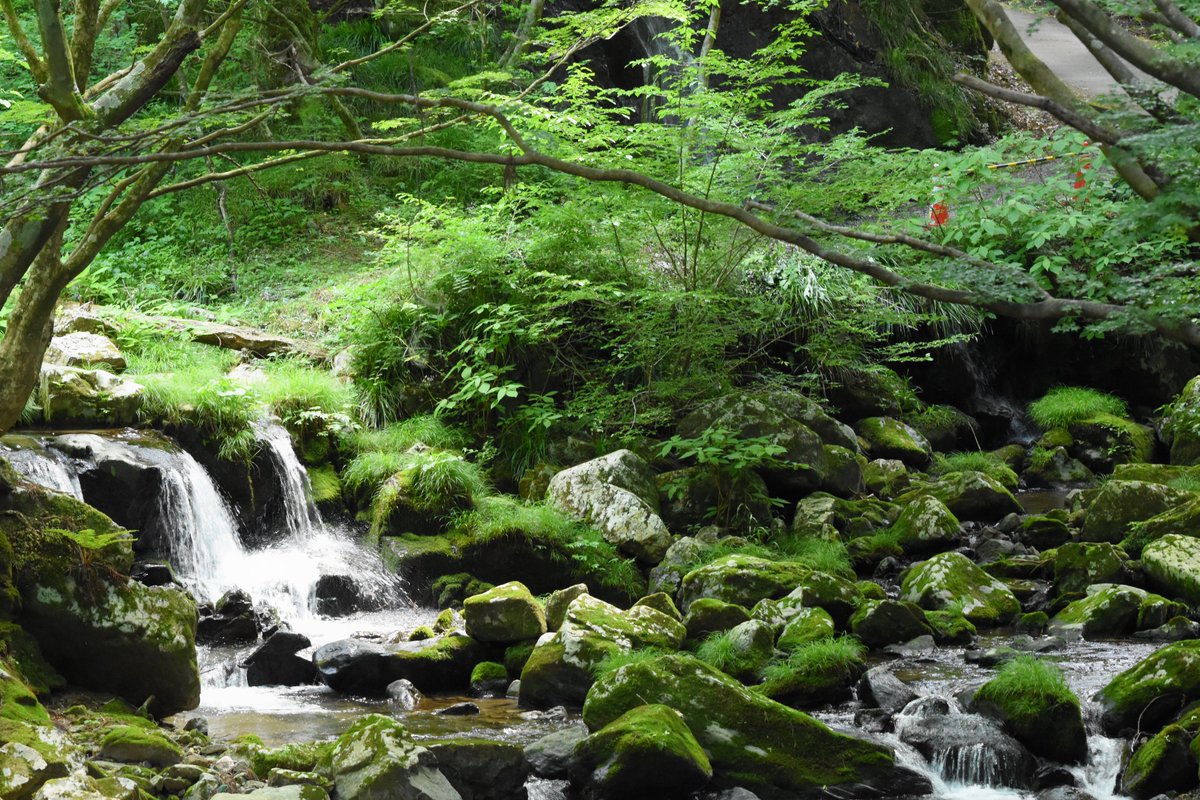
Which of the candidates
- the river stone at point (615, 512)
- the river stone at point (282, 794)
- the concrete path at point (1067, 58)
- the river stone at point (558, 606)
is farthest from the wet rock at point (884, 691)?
the concrete path at point (1067, 58)

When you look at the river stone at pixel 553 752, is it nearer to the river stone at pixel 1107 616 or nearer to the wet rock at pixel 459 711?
the wet rock at pixel 459 711

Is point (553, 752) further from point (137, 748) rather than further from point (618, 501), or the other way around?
point (618, 501)

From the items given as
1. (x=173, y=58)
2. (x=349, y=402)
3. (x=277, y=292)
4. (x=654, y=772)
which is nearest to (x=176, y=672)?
(x=654, y=772)

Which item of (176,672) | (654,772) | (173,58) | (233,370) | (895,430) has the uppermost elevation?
(173,58)

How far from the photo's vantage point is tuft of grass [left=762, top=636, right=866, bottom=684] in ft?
22.1

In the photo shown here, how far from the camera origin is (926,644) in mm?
7695

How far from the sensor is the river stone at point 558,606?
778 cm

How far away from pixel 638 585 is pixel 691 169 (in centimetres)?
394

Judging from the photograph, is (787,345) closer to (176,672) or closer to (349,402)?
(349,402)

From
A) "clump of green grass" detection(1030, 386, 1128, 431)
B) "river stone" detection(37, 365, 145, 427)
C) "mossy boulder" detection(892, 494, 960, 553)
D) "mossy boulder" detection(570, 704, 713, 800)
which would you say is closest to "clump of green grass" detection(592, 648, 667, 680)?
"mossy boulder" detection(570, 704, 713, 800)

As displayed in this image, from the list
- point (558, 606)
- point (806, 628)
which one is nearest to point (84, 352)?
point (558, 606)

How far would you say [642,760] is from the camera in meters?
5.24

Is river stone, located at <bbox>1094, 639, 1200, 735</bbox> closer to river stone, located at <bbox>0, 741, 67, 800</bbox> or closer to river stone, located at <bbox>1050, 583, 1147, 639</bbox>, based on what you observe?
river stone, located at <bbox>1050, 583, 1147, 639</bbox>

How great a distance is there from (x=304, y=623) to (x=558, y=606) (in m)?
2.20
